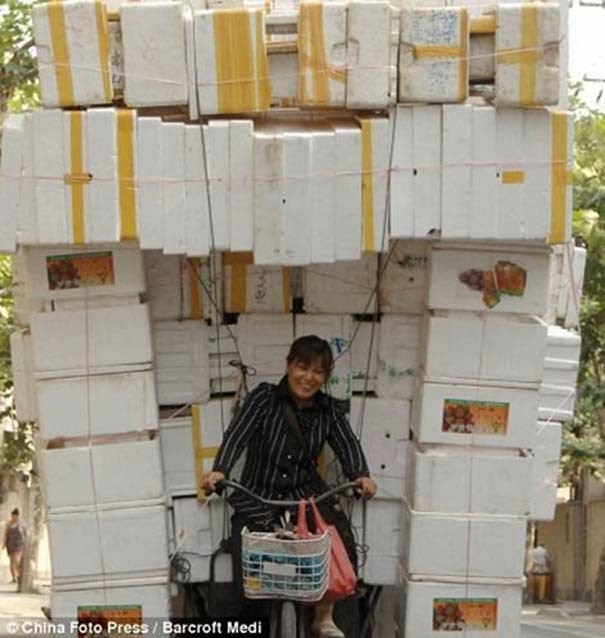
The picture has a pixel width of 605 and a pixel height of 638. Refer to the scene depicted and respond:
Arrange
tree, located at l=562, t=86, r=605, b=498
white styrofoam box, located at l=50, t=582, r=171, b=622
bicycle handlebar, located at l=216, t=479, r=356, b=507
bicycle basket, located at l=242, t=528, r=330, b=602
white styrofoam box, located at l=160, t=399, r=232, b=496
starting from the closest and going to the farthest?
bicycle basket, located at l=242, t=528, r=330, b=602, bicycle handlebar, located at l=216, t=479, r=356, b=507, white styrofoam box, located at l=50, t=582, r=171, b=622, white styrofoam box, located at l=160, t=399, r=232, b=496, tree, located at l=562, t=86, r=605, b=498

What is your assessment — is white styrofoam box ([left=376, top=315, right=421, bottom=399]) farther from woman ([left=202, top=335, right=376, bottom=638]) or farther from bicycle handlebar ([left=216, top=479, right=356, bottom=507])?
bicycle handlebar ([left=216, top=479, right=356, bottom=507])

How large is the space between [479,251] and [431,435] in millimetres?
789

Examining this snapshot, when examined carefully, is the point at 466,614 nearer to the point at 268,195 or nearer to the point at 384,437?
the point at 384,437

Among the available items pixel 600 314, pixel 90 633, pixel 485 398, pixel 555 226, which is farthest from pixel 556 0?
pixel 600 314

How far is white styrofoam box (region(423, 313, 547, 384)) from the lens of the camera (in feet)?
22.6

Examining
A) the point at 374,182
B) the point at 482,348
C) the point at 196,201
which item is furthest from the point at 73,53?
the point at 482,348

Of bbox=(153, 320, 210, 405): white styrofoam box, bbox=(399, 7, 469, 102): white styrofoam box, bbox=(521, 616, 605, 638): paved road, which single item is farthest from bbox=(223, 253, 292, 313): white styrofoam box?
bbox=(521, 616, 605, 638): paved road

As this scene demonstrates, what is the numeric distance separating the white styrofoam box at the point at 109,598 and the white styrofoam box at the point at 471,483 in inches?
45.7

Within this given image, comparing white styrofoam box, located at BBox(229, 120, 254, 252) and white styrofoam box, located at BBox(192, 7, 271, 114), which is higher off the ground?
white styrofoam box, located at BBox(192, 7, 271, 114)

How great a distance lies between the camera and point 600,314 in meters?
17.9

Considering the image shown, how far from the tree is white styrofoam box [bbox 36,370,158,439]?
8328 millimetres

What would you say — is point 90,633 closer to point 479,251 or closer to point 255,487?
point 255,487

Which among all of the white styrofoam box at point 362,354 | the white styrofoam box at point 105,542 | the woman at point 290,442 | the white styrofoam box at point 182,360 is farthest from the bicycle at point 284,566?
the white styrofoam box at point 362,354

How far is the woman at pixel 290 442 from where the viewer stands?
22.4ft
